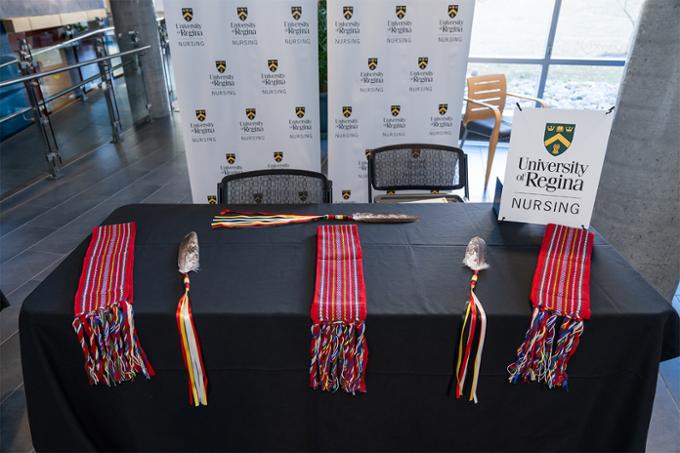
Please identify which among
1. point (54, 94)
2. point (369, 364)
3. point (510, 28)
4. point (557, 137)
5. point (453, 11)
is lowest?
point (369, 364)

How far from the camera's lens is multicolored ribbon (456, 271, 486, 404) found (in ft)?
4.38

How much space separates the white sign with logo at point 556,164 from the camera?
5.32ft

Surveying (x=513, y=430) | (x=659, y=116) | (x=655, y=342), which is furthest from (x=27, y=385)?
(x=659, y=116)

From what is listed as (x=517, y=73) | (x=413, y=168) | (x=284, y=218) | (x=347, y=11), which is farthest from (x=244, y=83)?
(x=517, y=73)

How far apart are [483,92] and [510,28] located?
131 cm

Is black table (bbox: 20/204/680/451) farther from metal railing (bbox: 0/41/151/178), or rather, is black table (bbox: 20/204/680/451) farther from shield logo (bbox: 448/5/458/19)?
metal railing (bbox: 0/41/151/178)

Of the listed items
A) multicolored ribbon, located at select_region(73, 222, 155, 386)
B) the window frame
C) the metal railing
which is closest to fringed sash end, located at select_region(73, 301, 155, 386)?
multicolored ribbon, located at select_region(73, 222, 155, 386)

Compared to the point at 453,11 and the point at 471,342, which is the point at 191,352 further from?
the point at 453,11

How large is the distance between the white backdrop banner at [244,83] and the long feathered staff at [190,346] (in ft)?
6.07

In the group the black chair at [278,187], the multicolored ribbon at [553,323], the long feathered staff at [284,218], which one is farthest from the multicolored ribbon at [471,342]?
the black chair at [278,187]

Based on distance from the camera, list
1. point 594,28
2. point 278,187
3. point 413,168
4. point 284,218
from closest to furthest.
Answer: point 284,218, point 278,187, point 413,168, point 594,28

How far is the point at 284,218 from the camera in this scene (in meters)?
1.85

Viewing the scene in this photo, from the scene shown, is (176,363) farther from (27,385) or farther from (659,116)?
(659,116)

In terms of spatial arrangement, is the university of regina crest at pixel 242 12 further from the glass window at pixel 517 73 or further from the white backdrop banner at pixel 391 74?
the glass window at pixel 517 73
